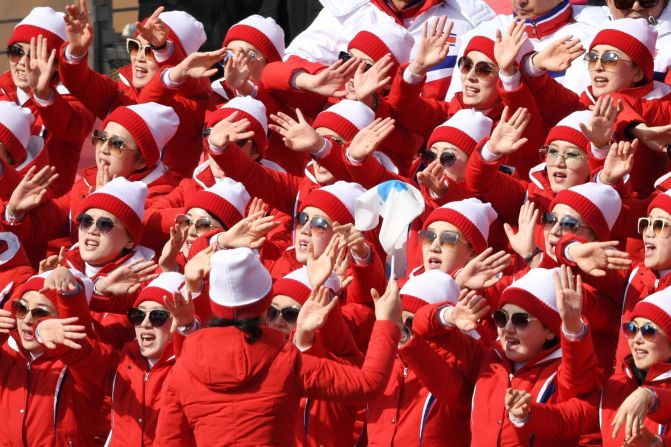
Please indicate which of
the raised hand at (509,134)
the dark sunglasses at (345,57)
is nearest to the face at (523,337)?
the raised hand at (509,134)

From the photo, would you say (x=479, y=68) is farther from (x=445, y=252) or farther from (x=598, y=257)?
(x=598, y=257)

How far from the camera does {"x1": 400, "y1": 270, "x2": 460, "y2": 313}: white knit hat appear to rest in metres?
9.01

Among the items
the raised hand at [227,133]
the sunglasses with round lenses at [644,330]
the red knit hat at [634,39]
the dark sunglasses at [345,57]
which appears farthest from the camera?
the dark sunglasses at [345,57]

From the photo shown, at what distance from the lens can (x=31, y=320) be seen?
954cm

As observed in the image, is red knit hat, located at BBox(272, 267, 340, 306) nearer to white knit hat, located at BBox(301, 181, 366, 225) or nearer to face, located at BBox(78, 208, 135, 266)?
white knit hat, located at BBox(301, 181, 366, 225)

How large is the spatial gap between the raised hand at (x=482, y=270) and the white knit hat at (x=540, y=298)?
37 cm

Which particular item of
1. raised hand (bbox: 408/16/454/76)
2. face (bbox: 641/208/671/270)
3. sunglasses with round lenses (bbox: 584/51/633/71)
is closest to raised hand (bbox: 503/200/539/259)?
face (bbox: 641/208/671/270)

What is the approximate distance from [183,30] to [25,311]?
2.82 meters

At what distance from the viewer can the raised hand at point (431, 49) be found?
1067cm

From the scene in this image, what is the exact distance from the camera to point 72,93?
38.3ft

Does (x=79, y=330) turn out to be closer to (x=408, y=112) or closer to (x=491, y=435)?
(x=491, y=435)

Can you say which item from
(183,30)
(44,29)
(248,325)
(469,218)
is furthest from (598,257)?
(44,29)

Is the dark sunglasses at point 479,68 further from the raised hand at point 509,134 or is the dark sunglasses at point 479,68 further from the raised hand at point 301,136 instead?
the raised hand at point 301,136

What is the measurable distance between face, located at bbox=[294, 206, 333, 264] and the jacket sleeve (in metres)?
1.84
